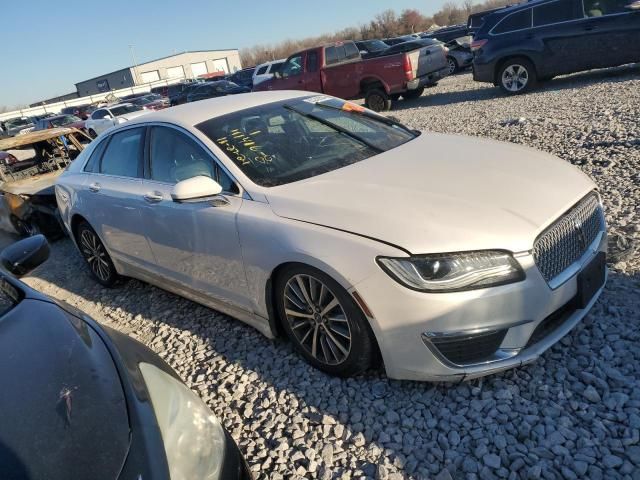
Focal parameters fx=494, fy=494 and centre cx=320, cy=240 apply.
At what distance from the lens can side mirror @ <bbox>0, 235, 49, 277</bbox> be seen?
8.46ft

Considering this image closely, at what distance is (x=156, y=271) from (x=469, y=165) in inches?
96.4

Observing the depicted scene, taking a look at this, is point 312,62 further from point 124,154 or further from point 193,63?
point 193,63

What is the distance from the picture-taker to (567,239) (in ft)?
8.13

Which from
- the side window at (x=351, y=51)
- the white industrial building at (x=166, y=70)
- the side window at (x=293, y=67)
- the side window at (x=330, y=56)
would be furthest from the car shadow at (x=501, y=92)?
the white industrial building at (x=166, y=70)

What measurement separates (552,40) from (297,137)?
8.52 m

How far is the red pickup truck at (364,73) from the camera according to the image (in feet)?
38.4

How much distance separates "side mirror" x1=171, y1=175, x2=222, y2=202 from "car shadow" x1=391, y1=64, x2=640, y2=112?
943 cm

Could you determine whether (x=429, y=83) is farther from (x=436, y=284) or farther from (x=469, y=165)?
(x=436, y=284)

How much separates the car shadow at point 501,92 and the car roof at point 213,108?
27.1 feet

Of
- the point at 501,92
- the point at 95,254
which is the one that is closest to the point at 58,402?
the point at 95,254

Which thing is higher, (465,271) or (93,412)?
(93,412)

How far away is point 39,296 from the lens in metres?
2.23

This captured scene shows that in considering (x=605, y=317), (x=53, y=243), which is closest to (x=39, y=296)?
(x=605, y=317)

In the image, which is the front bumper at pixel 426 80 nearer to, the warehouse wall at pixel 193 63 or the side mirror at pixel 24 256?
the side mirror at pixel 24 256
